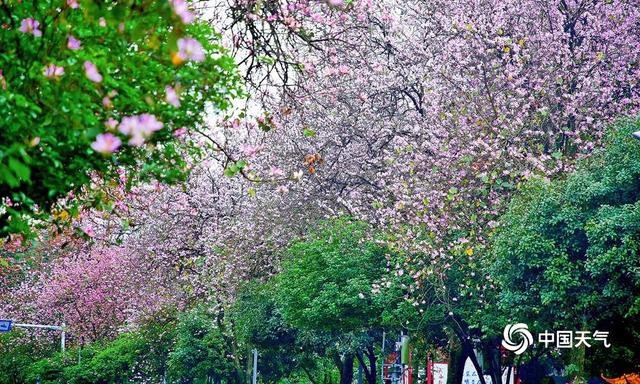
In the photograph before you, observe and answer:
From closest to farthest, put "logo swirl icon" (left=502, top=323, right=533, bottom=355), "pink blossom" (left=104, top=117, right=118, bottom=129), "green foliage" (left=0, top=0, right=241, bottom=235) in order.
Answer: "green foliage" (left=0, top=0, right=241, bottom=235), "pink blossom" (left=104, top=117, right=118, bottom=129), "logo swirl icon" (left=502, top=323, right=533, bottom=355)

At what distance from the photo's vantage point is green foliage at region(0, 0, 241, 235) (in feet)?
24.1

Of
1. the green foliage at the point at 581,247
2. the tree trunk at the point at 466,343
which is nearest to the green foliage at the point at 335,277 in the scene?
the tree trunk at the point at 466,343

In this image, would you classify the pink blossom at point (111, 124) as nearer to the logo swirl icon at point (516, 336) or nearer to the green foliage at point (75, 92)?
the green foliage at point (75, 92)

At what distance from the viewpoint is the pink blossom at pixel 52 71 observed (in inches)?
280

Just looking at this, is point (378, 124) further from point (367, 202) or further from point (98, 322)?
point (98, 322)

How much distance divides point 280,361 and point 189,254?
7274 millimetres

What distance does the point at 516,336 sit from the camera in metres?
24.5

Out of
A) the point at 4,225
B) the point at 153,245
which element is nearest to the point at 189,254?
the point at 153,245

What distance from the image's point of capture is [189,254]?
36.2 meters

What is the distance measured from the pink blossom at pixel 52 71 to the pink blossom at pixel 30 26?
0.28 meters

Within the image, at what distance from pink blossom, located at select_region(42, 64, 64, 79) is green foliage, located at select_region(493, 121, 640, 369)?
1330 cm

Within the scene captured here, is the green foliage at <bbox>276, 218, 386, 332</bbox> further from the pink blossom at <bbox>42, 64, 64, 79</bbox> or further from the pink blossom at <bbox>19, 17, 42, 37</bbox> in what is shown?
the pink blossom at <bbox>42, 64, 64, 79</bbox>

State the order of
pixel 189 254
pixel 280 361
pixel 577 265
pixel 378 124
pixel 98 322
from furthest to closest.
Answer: pixel 98 322 → pixel 280 361 → pixel 189 254 → pixel 378 124 → pixel 577 265

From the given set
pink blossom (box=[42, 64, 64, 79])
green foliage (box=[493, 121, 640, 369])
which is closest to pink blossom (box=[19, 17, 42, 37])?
pink blossom (box=[42, 64, 64, 79])
